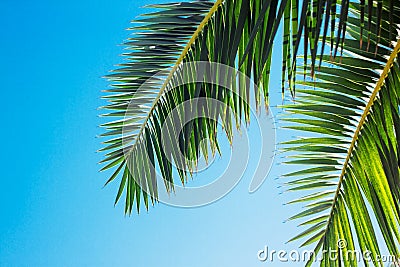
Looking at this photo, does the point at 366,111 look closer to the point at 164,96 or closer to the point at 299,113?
the point at 299,113

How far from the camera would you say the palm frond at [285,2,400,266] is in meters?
1.88

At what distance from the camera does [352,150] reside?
207cm

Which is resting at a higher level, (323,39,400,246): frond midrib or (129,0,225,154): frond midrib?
(129,0,225,154): frond midrib

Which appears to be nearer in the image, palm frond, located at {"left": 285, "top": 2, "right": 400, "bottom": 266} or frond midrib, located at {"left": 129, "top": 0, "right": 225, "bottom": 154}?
palm frond, located at {"left": 285, "top": 2, "right": 400, "bottom": 266}

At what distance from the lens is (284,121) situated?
2107 millimetres

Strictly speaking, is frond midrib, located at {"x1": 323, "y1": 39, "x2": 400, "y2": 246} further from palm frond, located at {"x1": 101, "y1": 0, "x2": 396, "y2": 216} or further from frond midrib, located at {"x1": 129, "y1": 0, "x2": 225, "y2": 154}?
frond midrib, located at {"x1": 129, "y1": 0, "x2": 225, "y2": 154}

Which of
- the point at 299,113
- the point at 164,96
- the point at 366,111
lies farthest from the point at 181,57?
the point at 366,111

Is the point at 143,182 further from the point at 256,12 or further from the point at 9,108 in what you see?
the point at 9,108

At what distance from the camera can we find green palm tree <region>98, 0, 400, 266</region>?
1.88 m

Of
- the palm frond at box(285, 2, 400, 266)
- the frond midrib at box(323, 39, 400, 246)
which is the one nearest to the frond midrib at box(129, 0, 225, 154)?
the palm frond at box(285, 2, 400, 266)

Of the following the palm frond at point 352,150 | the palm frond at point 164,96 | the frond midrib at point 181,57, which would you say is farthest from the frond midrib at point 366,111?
the frond midrib at point 181,57

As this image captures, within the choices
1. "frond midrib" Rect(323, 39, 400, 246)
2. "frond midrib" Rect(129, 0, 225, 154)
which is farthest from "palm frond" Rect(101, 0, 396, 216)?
"frond midrib" Rect(323, 39, 400, 246)

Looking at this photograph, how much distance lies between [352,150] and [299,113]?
0.22 metres

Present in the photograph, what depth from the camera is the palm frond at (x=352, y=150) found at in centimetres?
188
